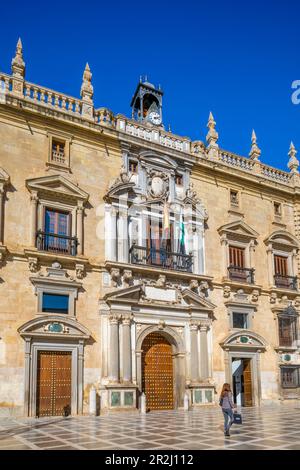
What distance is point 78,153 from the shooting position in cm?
2077

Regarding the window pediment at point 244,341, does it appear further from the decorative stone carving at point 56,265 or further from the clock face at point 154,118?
the clock face at point 154,118

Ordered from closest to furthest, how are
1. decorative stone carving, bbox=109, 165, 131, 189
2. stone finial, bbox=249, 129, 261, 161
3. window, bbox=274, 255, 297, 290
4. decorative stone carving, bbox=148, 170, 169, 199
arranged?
decorative stone carving, bbox=109, 165, 131, 189 < decorative stone carving, bbox=148, 170, 169, 199 < window, bbox=274, 255, 297, 290 < stone finial, bbox=249, 129, 261, 161

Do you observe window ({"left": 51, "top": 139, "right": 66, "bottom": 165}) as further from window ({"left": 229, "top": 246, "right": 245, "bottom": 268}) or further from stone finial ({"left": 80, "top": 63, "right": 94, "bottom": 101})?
window ({"left": 229, "top": 246, "right": 245, "bottom": 268})

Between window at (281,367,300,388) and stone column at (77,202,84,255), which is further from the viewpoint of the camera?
window at (281,367,300,388)

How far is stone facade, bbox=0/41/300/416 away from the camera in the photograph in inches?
714

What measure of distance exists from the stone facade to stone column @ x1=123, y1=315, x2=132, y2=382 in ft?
0.13

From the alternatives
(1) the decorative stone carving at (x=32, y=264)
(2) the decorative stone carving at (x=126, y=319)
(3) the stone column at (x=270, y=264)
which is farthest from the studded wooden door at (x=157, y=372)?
(3) the stone column at (x=270, y=264)

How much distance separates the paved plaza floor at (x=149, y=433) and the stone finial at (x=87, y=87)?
12866mm

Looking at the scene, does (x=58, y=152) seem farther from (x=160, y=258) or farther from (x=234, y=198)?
(x=234, y=198)

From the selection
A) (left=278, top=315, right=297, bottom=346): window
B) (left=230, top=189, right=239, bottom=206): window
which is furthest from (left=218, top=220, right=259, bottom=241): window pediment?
(left=278, top=315, right=297, bottom=346): window

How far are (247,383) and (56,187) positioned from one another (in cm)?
1223

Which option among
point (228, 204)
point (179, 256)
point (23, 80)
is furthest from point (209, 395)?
point (23, 80)

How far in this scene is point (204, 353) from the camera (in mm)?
21281

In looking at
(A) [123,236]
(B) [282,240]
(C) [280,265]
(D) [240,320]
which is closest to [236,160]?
(B) [282,240]
